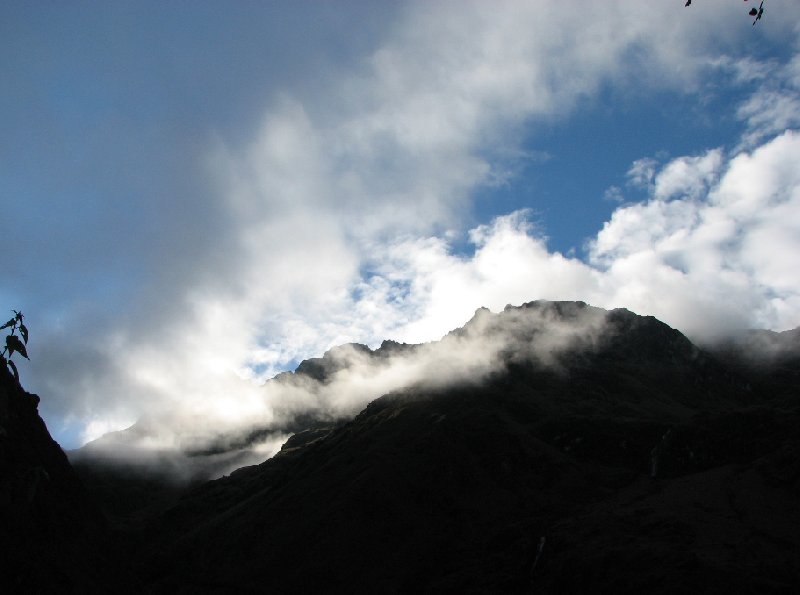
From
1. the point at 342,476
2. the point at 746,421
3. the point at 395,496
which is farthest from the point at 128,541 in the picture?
the point at 746,421

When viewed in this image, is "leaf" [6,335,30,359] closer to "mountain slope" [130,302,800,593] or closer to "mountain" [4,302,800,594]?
"mountain" [4,302,800,594]

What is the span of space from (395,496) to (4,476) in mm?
114904

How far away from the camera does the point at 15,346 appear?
18.7m

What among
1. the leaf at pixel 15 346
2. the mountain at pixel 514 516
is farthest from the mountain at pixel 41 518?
the mountain at pixel 514 516

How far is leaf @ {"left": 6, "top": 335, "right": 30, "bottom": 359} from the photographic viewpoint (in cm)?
1853

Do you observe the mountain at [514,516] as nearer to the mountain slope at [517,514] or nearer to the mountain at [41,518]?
the mountain slope at [517,514]

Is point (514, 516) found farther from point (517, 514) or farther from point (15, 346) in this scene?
point (15, 346)

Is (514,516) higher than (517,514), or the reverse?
(517,514)

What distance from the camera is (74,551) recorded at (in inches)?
2192

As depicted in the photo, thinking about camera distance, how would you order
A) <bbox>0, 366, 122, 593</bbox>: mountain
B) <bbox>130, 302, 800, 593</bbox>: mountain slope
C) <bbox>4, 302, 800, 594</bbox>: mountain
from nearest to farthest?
<bbox>0, 366, 122, 593</bbox>: mountain < <bbox>4, 302, 800, 594</bbox>: mountain < <bbox>130, 302, 800, 593</bbox>: mountain slope

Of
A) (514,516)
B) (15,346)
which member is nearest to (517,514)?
(514,516)

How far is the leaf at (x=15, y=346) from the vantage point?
18.5 meters

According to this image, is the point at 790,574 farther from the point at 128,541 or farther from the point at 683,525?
the point at 128,541

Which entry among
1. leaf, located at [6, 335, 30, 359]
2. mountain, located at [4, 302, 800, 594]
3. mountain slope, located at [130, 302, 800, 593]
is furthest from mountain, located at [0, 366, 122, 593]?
mountain slope, located at [130, 302, 800, 593]
